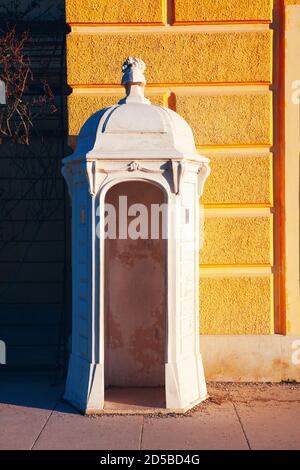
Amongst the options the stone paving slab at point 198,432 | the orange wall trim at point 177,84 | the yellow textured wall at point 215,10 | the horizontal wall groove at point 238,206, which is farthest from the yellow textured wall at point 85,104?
the stone paving slab at point 198,432

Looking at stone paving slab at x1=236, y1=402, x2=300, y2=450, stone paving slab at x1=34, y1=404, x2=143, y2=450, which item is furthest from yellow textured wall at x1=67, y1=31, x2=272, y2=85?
stone paving slab at x1=34, y1=404, x2=143, y2=450

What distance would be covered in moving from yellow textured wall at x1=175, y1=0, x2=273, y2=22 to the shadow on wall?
1847mm

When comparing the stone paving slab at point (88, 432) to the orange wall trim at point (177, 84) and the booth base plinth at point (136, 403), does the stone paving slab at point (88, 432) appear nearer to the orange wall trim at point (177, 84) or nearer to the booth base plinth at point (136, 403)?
the booth base plinth at point (136, 403)

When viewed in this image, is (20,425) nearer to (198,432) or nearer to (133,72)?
(198,432)

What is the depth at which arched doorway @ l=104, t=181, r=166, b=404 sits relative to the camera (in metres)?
6.79

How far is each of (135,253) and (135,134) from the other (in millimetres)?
1350

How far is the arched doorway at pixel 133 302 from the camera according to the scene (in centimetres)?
679

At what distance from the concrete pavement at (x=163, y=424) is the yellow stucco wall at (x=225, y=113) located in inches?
37.3

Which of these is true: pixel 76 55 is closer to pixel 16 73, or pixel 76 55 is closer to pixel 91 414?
pixel 16 73

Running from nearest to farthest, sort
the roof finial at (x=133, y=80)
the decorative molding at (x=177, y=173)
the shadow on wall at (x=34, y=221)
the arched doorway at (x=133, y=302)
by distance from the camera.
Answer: the decorative molding at (x=177, y=173), the roof finial at (x=133, y=80), the arched doorway at (x=133, y=302), the shadow on wall at (x=34, y=221)

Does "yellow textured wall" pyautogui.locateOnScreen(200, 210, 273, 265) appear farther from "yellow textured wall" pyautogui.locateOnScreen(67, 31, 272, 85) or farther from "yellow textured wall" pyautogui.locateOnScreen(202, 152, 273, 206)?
"yellow textured wall" pyautogui.locateOnScreen(67, 31, 272, 85)

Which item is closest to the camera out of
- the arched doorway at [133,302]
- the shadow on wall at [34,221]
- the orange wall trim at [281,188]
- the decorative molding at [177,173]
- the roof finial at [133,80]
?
the decorative molding at [177,173]

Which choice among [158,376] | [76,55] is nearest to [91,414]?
[158,376]

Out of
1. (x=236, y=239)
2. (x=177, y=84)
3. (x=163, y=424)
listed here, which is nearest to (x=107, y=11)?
(x=177, y=84)
